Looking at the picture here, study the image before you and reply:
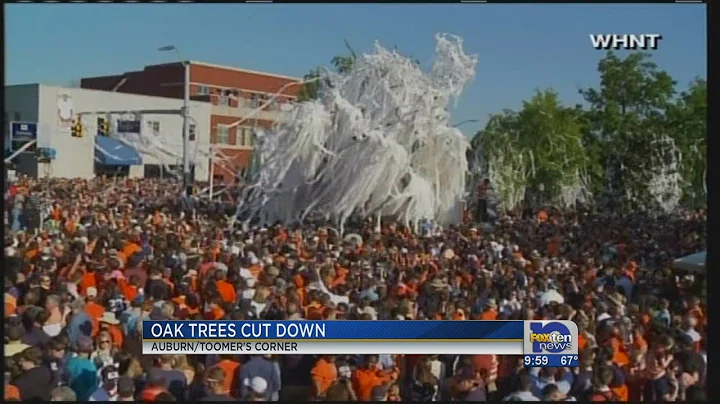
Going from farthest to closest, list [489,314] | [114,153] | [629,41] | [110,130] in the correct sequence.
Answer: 1. [114,153]
2. [110,130]
3. [489,314]
4. [629,41]

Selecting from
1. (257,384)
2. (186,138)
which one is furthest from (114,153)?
(257,384)

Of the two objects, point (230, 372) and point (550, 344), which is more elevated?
point (550, 344)

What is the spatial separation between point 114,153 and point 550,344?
118 inches

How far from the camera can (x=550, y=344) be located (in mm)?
7066

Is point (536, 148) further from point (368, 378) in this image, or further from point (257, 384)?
point (257, 384)

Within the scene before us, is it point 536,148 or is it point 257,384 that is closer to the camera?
point 257,384

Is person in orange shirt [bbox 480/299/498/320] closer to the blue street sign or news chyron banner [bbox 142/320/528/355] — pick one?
news chyron banner [bbox 142/320/528/355]

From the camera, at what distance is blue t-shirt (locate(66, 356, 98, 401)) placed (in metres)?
7.01

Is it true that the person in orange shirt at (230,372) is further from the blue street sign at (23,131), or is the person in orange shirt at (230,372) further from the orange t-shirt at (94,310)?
the blue street sign at (23,131)

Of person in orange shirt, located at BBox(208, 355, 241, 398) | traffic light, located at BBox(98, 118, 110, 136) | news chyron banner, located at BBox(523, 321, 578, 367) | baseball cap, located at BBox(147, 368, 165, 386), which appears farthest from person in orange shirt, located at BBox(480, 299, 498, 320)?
traffic light, located at BBox(98, 118, 110, 136)

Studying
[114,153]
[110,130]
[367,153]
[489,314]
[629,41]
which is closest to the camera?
[629,41]

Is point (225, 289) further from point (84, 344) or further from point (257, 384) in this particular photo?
point (84, 344)

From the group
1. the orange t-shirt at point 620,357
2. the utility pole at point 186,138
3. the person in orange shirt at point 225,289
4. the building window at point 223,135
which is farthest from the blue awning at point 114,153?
the orange t-shirt at point 620,357

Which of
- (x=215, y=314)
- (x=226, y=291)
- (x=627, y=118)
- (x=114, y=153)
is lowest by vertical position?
(x=215, y=314)
